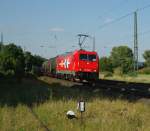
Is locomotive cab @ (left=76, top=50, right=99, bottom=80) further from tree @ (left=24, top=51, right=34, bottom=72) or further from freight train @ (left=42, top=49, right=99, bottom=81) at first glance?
tree @ (left=24, top=51, right=34, bottom=72)

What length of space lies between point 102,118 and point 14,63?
106ft

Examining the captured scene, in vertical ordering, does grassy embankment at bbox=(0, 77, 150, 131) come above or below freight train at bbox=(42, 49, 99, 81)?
below

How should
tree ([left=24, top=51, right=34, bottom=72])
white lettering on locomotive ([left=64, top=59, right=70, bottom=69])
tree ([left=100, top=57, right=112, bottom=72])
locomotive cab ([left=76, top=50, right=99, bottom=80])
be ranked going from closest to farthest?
locomotive cab ([left=76, top=50, right=99, bottom=80])
white lettering on locomotive ([left=64, top=59, right=70, bottom=69])
tree ([left=24, top=51, right=34, bottom=72])
tree ([left=100, top=57, right=112, bottom=72])

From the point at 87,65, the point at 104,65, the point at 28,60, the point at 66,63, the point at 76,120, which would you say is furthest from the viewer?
the point at 104,65

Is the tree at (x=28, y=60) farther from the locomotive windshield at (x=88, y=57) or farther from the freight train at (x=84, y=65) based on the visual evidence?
the locomotive windshield at (x=88, y=57)

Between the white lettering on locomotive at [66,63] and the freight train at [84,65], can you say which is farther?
the white lettering on locomotive at [66,63]

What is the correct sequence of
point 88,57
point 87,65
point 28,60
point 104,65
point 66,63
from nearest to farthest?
point 87,65
point 88,57
point 66,63
point 28,60
point 104,65

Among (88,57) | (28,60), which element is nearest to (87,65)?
(88,57)

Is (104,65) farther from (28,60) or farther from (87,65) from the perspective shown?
(87,65)

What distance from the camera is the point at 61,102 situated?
15.5 metres

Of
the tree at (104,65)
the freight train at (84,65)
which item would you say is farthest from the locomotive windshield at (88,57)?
the tree at (104,65)

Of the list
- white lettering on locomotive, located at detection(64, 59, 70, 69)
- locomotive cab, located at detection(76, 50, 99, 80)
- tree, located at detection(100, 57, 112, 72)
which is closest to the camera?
locomotive cab, located at detection(76, 50, 99, 80)

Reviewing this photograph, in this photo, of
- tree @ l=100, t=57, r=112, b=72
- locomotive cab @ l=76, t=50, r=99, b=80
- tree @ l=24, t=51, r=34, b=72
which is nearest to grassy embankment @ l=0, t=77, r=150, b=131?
locomotive cab @ l=76, t=50, r=99, b=80

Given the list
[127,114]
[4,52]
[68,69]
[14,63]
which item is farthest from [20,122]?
[4,52]
